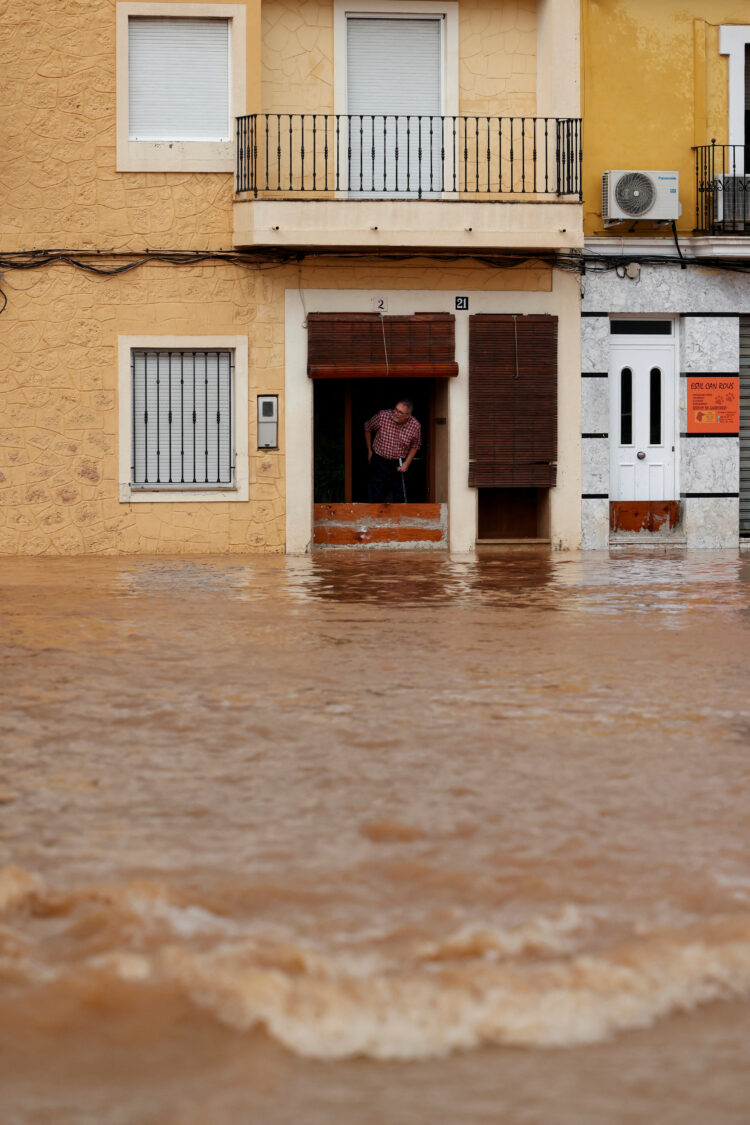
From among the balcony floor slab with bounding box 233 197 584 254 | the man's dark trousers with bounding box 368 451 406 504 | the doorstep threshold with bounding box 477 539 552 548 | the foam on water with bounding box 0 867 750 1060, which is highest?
the balcony floor slab with bounding box 233 197 584 254

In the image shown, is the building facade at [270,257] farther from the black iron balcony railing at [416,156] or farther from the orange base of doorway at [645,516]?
the orange base of doorway at [645,516]

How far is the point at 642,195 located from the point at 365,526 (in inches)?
206

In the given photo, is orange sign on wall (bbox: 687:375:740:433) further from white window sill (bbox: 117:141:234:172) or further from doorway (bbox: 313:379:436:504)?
white window sill (bbox: 117:141:234:172)

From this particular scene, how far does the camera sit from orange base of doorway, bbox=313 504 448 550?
59.6 ft

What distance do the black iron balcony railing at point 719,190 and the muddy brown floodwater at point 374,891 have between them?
40.9 ft

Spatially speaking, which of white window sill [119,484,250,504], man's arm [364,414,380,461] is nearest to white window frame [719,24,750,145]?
man's arm [364,414,380,461]

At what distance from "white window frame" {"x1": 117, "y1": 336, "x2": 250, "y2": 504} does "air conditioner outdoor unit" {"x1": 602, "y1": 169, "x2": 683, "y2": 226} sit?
4832mm

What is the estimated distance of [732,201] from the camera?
1833cm

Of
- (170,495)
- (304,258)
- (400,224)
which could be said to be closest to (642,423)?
(400,224)

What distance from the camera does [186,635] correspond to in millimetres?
8211

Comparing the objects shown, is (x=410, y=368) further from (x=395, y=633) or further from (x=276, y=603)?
(x=395, y=633)

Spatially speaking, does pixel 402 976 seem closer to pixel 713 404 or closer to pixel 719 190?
pixel 713 404

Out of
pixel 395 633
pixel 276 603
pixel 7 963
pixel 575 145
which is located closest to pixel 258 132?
pixel 575 145

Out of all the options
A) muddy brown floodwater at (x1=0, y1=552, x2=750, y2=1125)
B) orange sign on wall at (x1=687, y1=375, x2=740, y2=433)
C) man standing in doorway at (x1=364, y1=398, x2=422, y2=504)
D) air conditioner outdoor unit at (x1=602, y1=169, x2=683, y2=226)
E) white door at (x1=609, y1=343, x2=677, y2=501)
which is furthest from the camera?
white door at (x1=609, y1=343, x2=677, y2=501)
